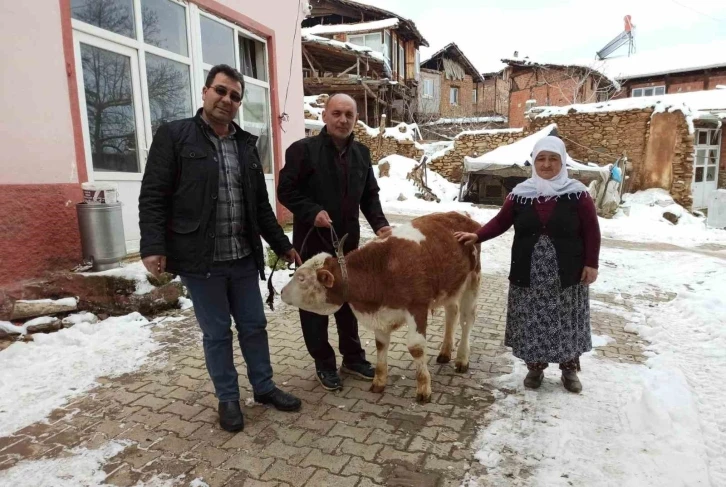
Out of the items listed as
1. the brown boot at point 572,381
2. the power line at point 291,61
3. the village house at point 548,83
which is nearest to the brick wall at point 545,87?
the village house at point 548,83

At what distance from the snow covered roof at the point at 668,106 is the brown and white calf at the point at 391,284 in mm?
16689

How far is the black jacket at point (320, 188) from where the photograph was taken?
3.46 meters

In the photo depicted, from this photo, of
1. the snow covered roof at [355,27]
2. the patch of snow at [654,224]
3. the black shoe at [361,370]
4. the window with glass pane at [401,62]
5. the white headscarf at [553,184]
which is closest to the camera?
the white headscarf at [553,184]

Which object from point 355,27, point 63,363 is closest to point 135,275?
point 63,363

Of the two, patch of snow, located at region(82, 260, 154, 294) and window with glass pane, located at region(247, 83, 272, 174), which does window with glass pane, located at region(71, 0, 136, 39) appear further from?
patch of snow, located at region(82, 260, 154, 294)

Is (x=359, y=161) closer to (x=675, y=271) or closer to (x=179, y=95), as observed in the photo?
(x=179, y=95)

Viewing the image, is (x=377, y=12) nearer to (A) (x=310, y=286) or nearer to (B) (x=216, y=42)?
(B) (x=216, y=42)

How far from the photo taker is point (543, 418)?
3148 mm

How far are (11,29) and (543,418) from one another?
608 cm

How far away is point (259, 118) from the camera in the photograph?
9.14 meters

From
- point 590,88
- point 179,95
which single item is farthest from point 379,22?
point 179,95

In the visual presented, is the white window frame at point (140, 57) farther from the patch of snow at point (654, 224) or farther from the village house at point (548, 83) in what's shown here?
the village house at point (548, 83)

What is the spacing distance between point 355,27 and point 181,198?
88.0 ft

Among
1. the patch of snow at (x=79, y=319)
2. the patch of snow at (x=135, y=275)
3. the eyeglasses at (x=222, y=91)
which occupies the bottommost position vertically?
the patch of snow at (x=79, y=319)
